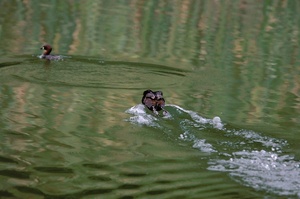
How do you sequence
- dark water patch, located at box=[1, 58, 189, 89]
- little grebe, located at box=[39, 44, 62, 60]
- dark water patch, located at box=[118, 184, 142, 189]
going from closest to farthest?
dark water patch, located at box=[118, 184, 142, 189], dark water patch, located at box=[1, 58, 189, 89], little grebe, located at box=[39, 44, 62, 60]

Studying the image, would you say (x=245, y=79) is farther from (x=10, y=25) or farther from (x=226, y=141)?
(x=10, y=25)

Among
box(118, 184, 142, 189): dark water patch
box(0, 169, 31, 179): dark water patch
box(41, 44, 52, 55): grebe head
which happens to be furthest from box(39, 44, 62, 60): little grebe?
box(118, 184, 142, 189): dark water patch

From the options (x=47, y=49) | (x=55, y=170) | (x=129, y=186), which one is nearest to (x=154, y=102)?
(x=55, y=170)

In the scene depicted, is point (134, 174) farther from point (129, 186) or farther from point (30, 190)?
point (30, 190)

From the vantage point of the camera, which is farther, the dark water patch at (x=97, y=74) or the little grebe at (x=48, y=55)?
the little grebe at (x=48, y=55)

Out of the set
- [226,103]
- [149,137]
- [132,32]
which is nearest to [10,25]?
[132,32]

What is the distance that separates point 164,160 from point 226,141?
2.26ft

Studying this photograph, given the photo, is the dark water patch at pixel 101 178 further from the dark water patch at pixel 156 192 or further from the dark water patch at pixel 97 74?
the dark water patch at pixel 97 74

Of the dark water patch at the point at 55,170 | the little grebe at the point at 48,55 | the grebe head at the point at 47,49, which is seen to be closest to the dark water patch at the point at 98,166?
the dark water patch at the point at 55,170

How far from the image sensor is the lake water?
5246 mm

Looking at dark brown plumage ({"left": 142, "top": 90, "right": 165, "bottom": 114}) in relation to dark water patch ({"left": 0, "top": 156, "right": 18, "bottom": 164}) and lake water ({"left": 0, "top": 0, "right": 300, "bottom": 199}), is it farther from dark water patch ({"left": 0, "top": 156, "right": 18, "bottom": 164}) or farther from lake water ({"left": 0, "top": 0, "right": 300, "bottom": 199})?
dark water patch ({"left": 0, "top": 156, "right": 18, "bottom": 164})

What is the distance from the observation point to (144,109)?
7.04 metres

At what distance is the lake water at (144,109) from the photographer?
5.25 meters

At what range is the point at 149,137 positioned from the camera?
20.6ft
